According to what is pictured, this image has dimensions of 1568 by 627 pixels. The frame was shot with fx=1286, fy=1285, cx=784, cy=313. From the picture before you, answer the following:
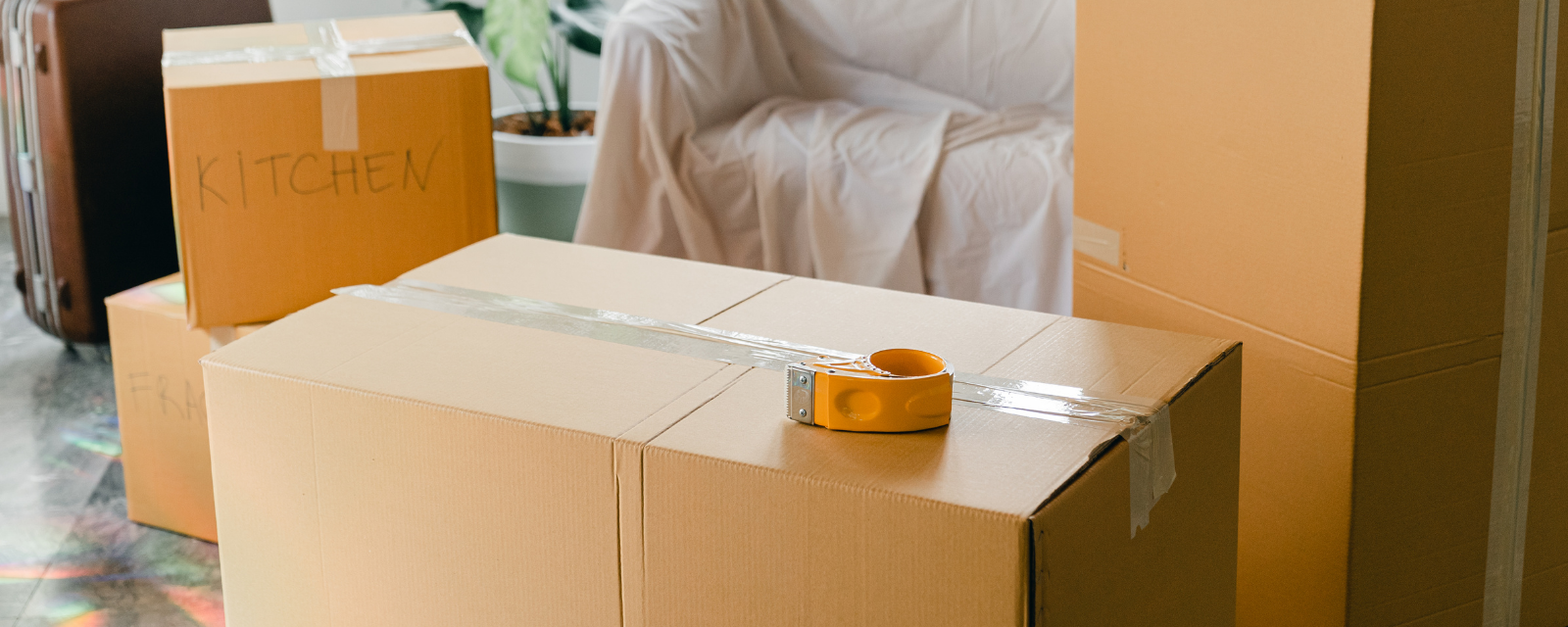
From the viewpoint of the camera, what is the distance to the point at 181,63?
1548 millimetres

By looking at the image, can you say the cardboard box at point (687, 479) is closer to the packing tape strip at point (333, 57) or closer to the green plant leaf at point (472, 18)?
the packing tape strip at point (333, 57)

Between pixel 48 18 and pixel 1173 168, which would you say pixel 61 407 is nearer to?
pixel 48 18

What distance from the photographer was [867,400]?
806mm

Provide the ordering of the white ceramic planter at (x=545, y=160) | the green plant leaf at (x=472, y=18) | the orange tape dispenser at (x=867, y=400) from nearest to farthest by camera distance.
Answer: the orange tape dispenser at (x=867, y=400) < the white ceramic planter at (x=545, y=160) < the green plant leaf at (x=472, y=18)

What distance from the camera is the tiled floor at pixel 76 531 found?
4.95 ft

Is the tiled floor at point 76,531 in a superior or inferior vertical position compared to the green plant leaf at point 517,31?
inferior

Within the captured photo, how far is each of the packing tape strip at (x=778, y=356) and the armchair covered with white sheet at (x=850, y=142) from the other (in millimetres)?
1169

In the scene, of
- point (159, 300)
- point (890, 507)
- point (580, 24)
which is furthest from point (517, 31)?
point (890, 507)

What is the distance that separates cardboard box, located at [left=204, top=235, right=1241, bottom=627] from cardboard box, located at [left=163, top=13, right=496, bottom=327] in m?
0.50

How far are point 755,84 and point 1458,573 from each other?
67.5 inches

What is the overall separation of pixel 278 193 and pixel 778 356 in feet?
2.72

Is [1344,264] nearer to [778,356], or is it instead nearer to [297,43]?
[778,356]

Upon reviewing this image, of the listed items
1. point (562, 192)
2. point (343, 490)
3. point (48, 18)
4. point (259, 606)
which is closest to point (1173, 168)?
point (343, 490)

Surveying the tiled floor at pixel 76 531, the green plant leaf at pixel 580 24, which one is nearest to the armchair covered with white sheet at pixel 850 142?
the green plant leaf at pixel 580 24
